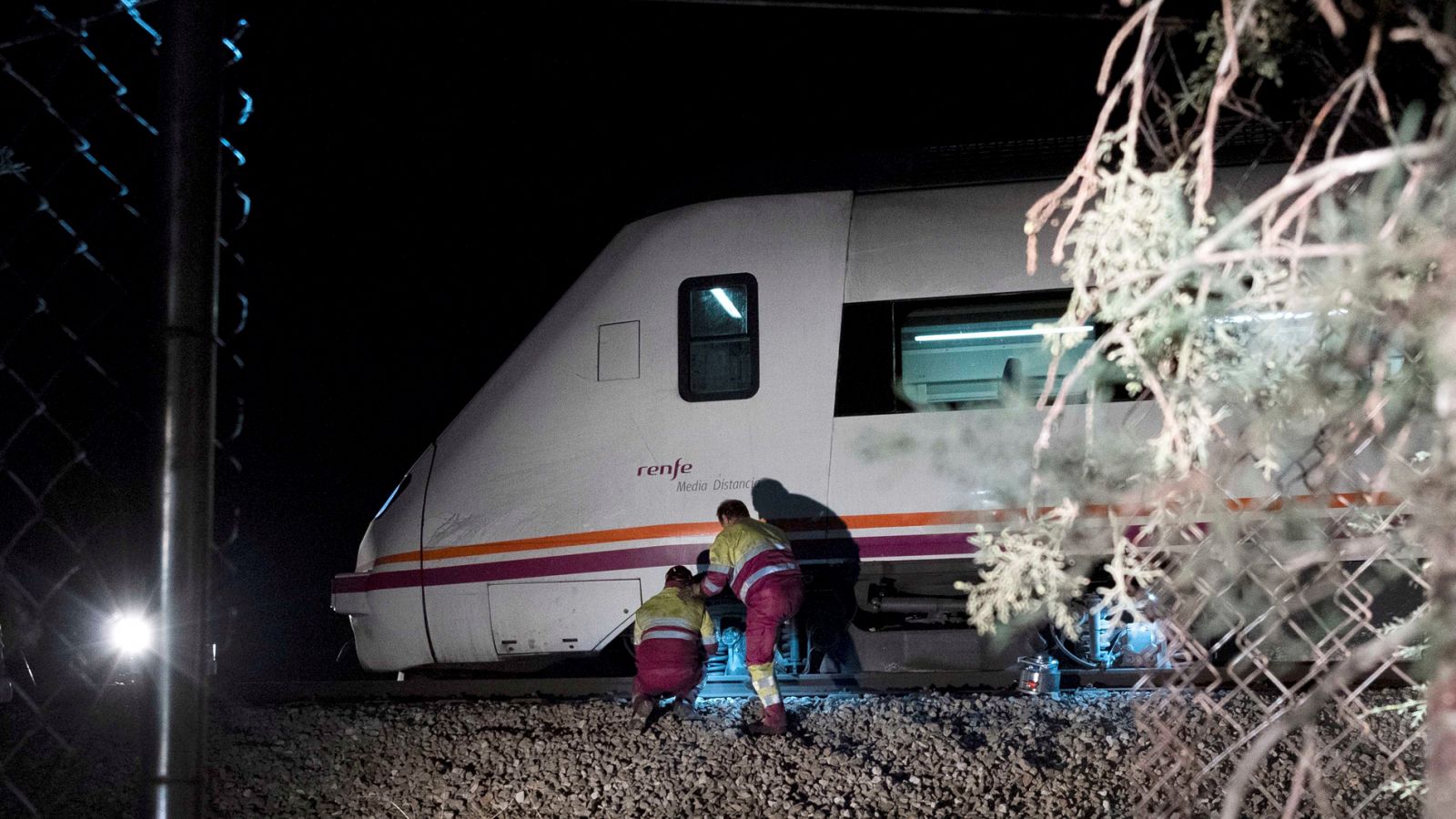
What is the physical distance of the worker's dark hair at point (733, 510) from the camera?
7.29 m

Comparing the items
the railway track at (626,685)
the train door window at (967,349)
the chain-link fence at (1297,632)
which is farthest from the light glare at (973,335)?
the chain-link fence at (1297,632)

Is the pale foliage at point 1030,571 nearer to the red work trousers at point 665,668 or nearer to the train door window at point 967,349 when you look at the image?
the red work trousers at point 665,668

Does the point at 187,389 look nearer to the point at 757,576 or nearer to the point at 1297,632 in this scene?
the point at 1297,632

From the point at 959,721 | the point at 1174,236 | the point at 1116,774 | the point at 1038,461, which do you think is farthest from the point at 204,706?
the point at 959,721

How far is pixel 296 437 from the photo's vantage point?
2886 centimetres

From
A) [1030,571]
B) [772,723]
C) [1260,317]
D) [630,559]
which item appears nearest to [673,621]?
[630,559]

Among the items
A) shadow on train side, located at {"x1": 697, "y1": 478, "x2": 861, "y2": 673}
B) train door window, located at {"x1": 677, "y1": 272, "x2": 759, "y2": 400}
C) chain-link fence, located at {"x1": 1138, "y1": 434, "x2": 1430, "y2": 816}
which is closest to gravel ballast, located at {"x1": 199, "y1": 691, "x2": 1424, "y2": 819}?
chain-link fence, located at {"x1": 1138, "y1": 434, "x2": 1430, "y2": 816}

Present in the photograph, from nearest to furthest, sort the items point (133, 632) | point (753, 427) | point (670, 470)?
point (133, 632) → point (753, 427) → point (670, 470)

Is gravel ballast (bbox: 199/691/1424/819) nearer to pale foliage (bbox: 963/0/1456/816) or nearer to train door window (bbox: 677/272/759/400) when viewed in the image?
train door window (bbox: 677/272/759/400)

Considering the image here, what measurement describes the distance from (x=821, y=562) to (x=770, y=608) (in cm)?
59

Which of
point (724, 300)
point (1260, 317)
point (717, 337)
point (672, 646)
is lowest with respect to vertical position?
point (672, 646)

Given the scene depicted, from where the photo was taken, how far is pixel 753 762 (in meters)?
5.68

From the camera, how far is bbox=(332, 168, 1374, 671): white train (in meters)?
7.39

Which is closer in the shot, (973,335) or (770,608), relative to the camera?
(770,608)
